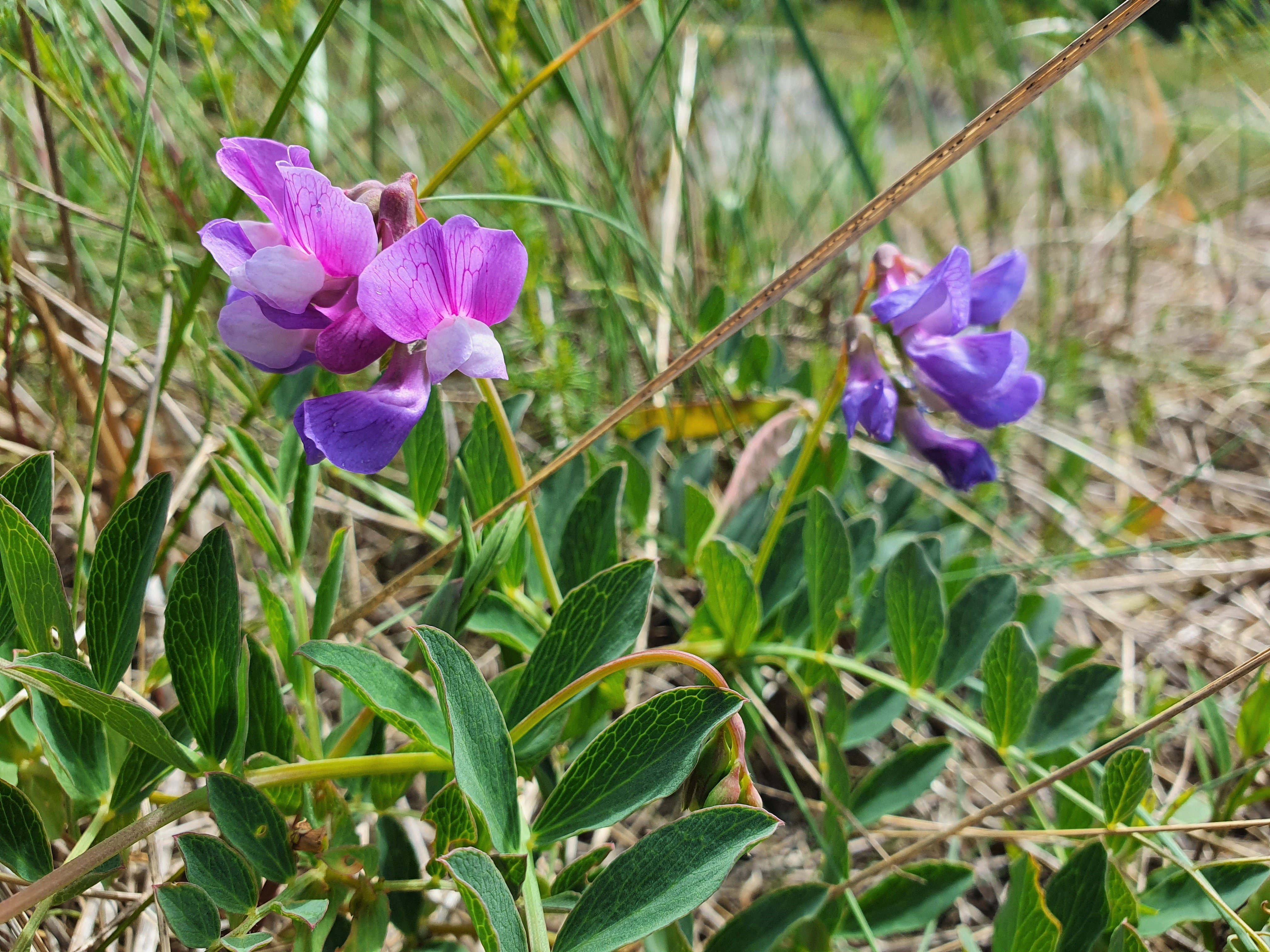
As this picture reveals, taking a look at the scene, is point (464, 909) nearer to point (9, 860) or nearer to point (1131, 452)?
point (9, 860)

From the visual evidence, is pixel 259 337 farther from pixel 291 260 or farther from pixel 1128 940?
pixel 1128 940

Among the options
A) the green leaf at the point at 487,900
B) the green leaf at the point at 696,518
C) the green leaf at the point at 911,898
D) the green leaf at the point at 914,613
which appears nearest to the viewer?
the green leaf at the point at 487,900

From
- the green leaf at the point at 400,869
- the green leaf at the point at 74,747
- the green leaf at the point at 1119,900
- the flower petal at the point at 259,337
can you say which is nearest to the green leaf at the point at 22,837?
the green leaf at the point at 74,747

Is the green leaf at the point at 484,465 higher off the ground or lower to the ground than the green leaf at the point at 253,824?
higher

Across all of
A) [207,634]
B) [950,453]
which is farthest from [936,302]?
[207,634]

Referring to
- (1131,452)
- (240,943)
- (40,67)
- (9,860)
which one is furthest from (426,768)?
(1131,452)

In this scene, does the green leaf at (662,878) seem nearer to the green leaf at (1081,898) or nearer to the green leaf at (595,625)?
the green leaf at (595,625)
